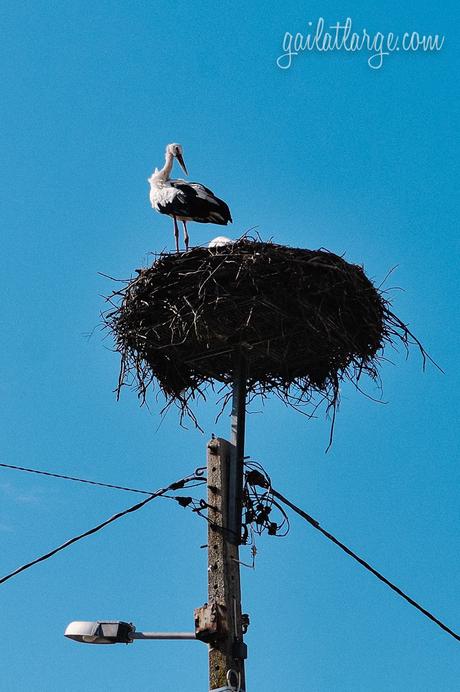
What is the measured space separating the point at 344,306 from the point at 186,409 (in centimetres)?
136

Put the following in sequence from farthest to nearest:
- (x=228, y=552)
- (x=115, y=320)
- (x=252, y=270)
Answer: (x=115, y=320), (x=252, y=270), (x=228, y=552)

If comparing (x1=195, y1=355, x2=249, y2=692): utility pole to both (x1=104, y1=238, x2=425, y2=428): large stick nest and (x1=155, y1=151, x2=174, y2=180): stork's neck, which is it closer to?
(x1=104, y1=238, x2=425, y2=428): large stick nest

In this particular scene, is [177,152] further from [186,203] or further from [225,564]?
[225,564]

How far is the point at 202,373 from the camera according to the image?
28.2 ft

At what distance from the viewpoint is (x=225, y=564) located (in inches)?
258

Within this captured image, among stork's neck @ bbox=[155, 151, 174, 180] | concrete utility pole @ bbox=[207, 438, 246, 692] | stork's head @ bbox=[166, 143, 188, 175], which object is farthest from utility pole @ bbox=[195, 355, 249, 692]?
stork's head @ bbox=[166, 143, 188, 175]

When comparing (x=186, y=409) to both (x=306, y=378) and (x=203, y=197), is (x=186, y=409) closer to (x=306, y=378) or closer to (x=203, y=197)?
(x=306, y=378)

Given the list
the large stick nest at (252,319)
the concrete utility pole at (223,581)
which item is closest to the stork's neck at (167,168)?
the large stick nest at (252,319)

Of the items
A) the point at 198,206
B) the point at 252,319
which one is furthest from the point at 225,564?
the point at 198,206

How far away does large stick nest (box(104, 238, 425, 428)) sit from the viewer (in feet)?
25.9

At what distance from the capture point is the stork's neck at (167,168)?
1121 cm

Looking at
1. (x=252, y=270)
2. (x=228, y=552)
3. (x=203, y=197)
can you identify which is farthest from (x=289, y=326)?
(x=203, y=197)

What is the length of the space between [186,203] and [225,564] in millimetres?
4585

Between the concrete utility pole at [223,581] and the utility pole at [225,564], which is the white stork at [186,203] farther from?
the concrete utility pole at [223,581]
